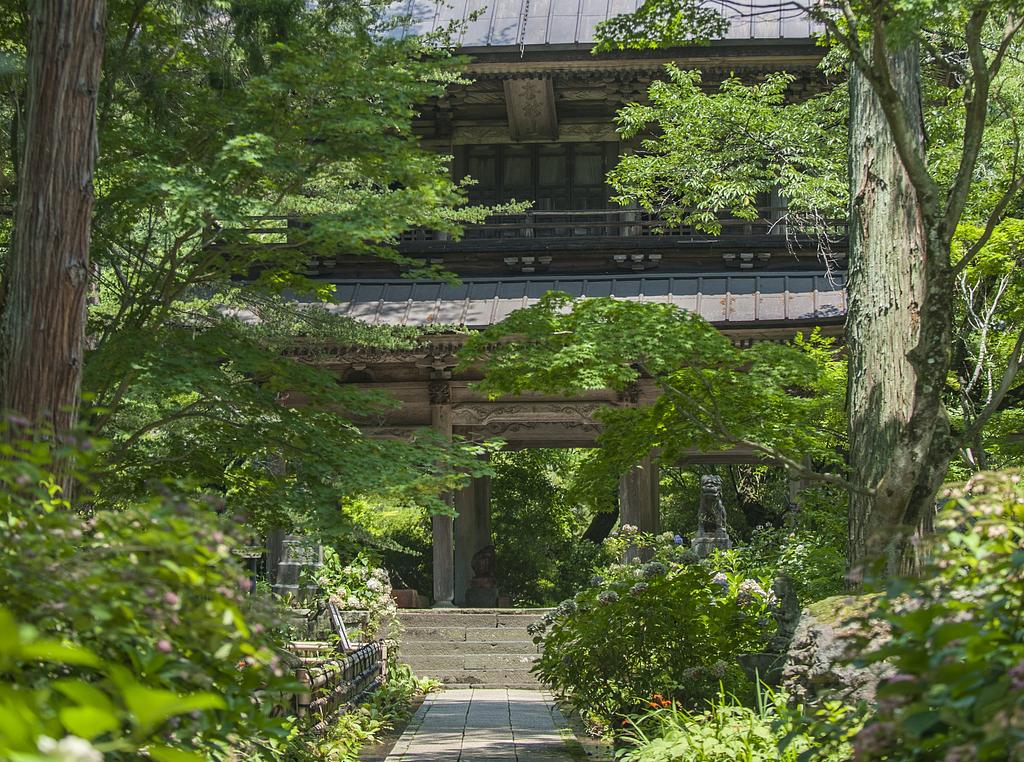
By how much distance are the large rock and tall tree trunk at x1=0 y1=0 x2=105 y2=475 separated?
4.41m

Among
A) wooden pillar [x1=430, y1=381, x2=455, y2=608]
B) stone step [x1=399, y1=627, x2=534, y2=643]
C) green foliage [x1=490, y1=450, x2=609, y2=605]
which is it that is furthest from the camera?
green foliage [x1=490, y1=450, x2=609, y2=605]

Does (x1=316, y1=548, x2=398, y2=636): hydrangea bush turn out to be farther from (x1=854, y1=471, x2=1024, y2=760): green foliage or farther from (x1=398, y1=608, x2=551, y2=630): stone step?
(x1=854, y1=471, x2=1024, y2=760): green foliage

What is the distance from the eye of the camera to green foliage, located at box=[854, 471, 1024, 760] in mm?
2787

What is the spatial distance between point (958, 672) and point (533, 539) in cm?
2251

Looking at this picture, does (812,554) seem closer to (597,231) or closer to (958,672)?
(597,231)

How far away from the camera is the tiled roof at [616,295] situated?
15.1m

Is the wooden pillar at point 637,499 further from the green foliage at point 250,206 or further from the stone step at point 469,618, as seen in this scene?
the green foliage at point 250,206

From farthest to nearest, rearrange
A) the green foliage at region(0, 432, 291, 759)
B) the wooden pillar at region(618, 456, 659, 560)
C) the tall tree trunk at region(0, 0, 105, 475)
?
the wooden pillar at region(618, 456, 659, 560) → the tall tree trunk at region(0, 0, 105, 475) → the green foliage at region(0, 432, 291, 759)

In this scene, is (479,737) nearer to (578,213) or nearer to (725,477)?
(578,213)

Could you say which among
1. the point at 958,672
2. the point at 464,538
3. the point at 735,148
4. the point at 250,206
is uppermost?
the point at 735,148

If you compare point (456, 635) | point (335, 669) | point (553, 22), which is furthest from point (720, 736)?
point (553, 22)

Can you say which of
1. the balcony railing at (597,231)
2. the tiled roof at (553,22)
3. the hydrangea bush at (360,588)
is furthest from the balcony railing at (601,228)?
the hydrangea bush at (360,588)

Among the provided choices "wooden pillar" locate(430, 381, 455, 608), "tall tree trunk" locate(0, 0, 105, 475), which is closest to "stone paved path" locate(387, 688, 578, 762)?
"wooden pillar" locate(430, 381, 455, 608)

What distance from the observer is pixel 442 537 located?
17484 mm
